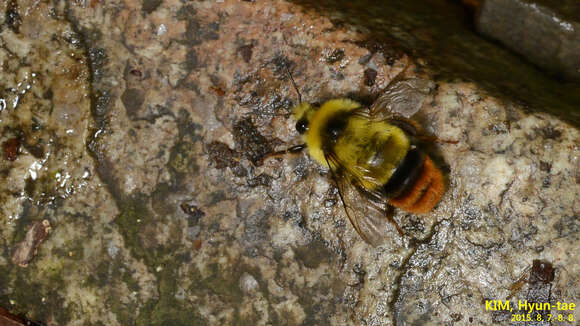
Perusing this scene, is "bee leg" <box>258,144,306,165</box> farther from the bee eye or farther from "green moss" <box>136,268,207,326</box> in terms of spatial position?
"green moss" <box>136,268,207,326</box>

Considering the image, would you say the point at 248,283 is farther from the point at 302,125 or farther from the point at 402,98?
the point at 402,98

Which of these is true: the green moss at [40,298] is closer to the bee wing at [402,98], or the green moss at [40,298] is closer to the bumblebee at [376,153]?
the bumblebee at [376,153]

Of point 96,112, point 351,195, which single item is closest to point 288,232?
point 351,195

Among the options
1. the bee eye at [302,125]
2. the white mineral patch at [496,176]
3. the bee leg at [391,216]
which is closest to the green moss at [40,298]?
the bee eye at [302,125]

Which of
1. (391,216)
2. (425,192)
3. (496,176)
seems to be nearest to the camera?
(425,192)

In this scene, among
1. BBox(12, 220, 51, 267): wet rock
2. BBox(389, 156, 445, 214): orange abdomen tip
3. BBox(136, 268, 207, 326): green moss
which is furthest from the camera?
BBox(12, 220, 51, 267): wet rock

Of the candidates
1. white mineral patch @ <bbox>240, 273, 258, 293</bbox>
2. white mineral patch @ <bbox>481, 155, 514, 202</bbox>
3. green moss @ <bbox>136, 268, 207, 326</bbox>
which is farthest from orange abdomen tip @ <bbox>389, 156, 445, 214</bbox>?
green moss @ <bbox>136, 268, 207, 326</bbox>

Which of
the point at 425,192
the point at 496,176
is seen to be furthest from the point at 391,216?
the point at 496,176

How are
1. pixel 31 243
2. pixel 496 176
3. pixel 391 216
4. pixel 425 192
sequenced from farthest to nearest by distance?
1. pixel 31 243
2. pixel 391 216
3. pixel 496 176
4. pixel 425 192
